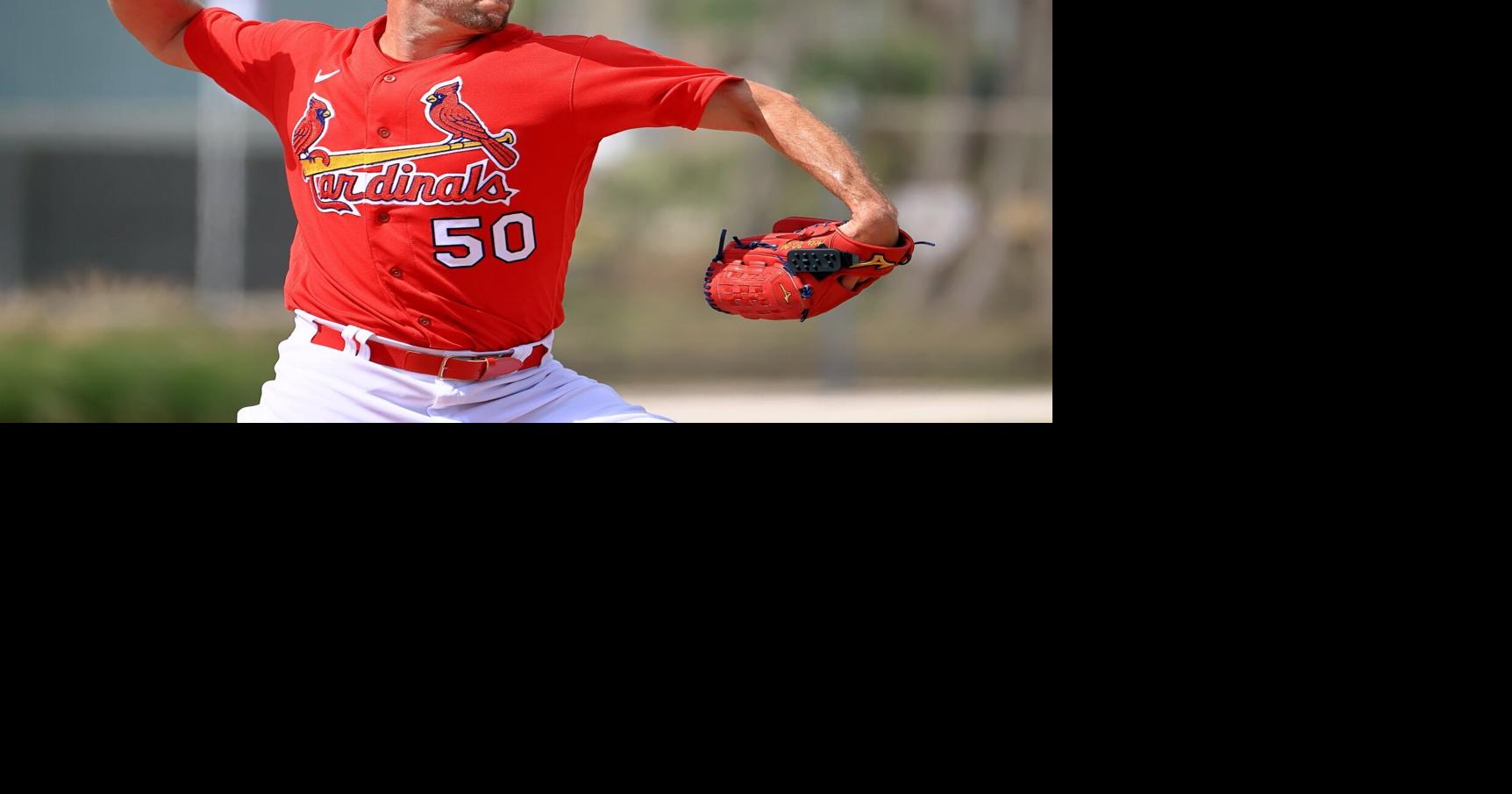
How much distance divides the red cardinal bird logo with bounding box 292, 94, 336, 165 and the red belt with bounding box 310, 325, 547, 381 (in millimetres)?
407

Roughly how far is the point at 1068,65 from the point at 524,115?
3.85ft

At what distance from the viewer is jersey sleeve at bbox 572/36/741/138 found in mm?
3000

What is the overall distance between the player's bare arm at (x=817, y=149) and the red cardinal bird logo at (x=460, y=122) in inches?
19.1

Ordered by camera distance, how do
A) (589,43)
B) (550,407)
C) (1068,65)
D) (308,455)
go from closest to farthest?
(308,455) → (1068,65) → (589,43) → (550,407)

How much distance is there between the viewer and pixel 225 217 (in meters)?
10.3

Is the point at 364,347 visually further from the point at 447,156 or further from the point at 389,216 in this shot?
the point at 447,156

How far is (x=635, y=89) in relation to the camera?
3047 millimetres

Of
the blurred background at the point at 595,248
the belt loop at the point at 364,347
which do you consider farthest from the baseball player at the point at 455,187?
the blurred background at the point at 595,248

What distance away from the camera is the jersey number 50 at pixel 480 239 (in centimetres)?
321

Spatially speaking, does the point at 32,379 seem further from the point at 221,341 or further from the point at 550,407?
the point at 550,407

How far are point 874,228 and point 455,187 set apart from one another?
96cm

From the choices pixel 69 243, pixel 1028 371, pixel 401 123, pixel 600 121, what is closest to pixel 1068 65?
pixel 600 121

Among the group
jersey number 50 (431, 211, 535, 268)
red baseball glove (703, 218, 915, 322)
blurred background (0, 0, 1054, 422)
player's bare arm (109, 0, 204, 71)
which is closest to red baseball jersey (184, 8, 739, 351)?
jersey number 50 (431, 211, 535, 268)

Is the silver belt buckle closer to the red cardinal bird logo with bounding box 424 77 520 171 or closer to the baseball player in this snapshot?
the baseball player
